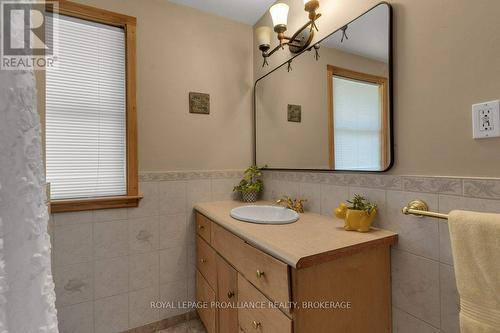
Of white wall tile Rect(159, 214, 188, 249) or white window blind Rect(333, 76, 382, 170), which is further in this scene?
white wall tile Rect(159, 214, 188, 249)

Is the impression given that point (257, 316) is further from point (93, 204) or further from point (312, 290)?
point (93, 204)

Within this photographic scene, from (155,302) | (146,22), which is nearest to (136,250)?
(155,302)

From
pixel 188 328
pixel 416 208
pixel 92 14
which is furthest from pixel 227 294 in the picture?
pixel 92 14

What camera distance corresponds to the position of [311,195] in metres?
1.54

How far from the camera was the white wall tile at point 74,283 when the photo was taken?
1.52 m

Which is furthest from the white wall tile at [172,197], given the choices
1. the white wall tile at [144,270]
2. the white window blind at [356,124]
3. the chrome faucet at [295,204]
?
the white window blind at [356,124]

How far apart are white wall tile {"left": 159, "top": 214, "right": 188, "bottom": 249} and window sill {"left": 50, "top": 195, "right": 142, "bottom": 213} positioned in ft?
0.81

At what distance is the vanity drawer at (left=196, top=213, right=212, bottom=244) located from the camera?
1596mm

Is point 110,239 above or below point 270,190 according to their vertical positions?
below

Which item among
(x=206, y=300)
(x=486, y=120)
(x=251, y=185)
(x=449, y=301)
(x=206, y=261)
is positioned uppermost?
(x=486, y=120)

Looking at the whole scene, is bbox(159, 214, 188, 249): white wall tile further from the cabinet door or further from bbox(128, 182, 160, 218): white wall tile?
the cabinet door

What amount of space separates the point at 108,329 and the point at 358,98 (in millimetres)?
2105

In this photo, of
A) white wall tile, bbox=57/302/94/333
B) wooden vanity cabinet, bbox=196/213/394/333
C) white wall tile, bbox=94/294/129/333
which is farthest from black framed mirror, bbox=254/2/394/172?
white wall tile, bbox=57/302/94/333

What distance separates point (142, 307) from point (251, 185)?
3.83 ft
